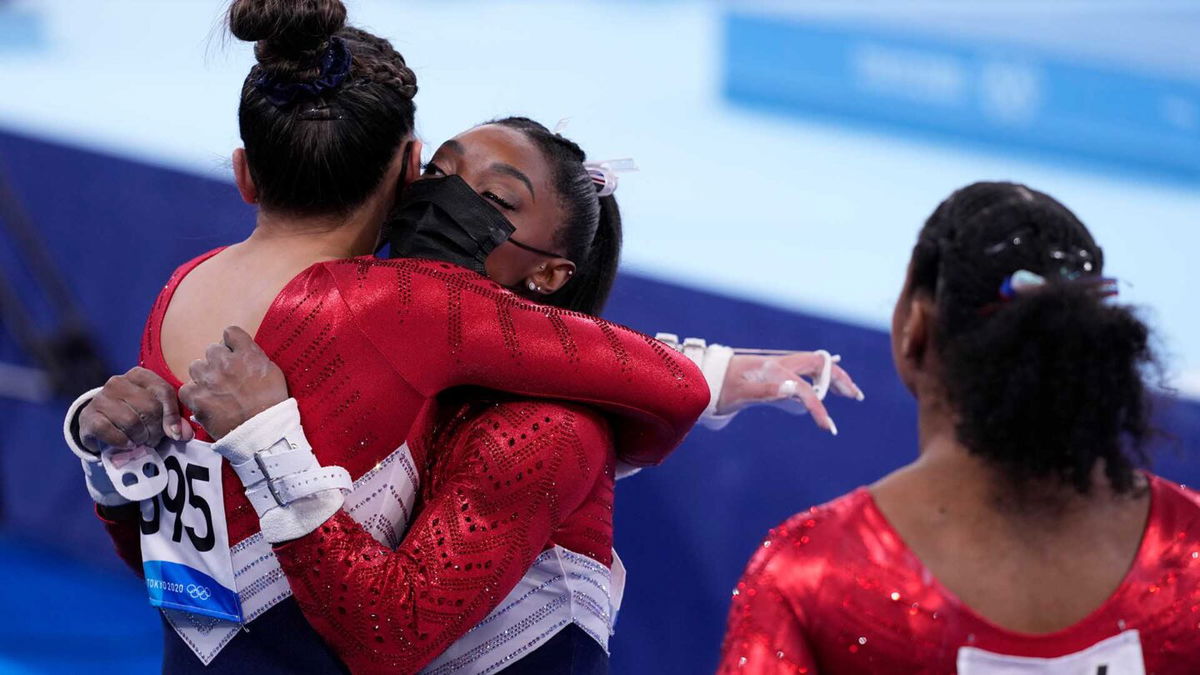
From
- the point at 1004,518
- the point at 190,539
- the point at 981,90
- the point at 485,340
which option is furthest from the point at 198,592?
the point at 981,90

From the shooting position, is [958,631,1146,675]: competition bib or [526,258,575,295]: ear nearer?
[958,631,1146,675]: competition bib

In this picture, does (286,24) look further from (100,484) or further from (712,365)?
(712,365)

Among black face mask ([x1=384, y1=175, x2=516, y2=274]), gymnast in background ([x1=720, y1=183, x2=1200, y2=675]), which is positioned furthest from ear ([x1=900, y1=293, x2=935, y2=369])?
→ black face mask ([x1=384, y1=175, x2=516, y2=274])

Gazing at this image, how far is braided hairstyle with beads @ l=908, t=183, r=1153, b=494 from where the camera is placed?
1.14 m

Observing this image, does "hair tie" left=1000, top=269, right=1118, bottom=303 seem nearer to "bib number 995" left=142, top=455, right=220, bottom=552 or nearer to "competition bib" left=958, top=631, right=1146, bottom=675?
"competition bib" left=958, top=631, right=1146, bottom=675

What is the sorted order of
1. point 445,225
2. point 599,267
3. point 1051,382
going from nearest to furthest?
1. point 1051,382
2. point 445,225
3. point 599,267

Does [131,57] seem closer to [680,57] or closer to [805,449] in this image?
[680,57]

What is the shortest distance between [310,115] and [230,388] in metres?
0.29

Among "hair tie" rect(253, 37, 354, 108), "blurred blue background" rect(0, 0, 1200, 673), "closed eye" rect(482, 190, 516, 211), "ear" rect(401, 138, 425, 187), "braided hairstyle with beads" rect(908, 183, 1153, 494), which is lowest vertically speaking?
"blurred blue background" rect(0, 0, 1200, 673)

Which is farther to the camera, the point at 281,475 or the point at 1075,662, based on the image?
the point at 281,475

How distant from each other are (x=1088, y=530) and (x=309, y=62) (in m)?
0.87

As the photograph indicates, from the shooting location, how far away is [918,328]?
48.6 inches

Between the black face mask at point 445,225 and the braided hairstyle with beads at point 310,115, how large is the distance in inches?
2.5

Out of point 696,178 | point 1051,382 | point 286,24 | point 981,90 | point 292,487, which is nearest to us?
point 1051,382
